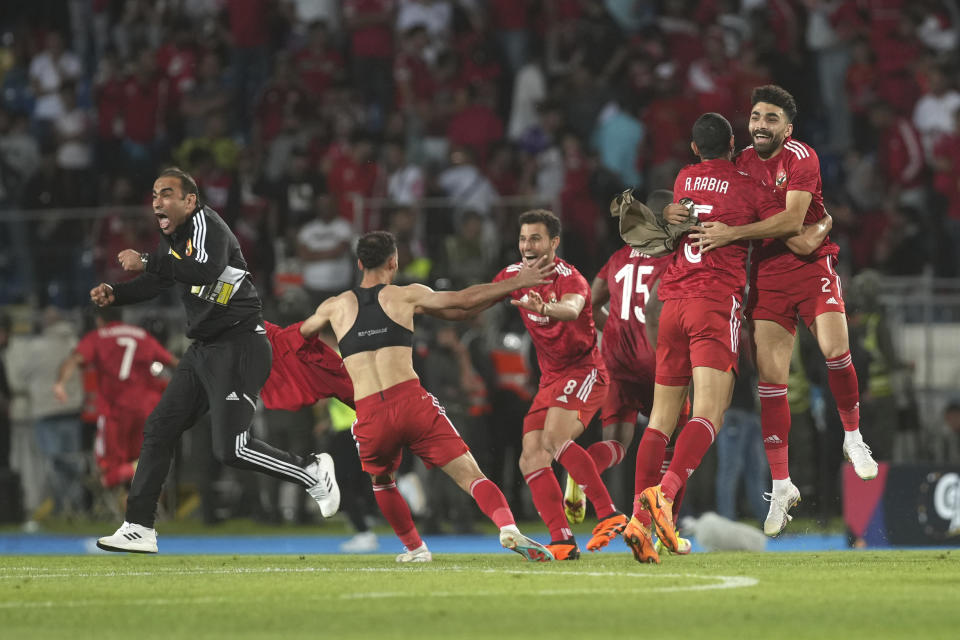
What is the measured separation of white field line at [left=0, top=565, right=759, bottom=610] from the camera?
748cm

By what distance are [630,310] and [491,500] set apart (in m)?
2.27

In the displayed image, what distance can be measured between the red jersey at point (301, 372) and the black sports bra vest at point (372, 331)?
0.99 m

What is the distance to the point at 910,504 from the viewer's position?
563 inches

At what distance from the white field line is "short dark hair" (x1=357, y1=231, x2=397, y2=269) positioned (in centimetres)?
195

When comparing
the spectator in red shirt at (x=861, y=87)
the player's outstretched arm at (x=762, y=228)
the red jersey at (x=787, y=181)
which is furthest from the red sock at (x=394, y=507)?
the spectator in red shirt at (x=861, y=87)

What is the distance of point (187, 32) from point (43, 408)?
21.7 ft


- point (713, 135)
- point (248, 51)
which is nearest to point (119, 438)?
point (248, 51)

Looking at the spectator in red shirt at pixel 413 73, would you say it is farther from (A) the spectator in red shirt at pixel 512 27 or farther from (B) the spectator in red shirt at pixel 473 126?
(A) the spectator in red shirt at pixel 512 27

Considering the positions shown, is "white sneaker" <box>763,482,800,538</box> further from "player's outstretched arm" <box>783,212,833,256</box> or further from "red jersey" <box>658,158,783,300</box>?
"player's outstretched arm" <box>783,212,833,256</box>

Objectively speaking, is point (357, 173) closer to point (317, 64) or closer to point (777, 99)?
point (317, 64)

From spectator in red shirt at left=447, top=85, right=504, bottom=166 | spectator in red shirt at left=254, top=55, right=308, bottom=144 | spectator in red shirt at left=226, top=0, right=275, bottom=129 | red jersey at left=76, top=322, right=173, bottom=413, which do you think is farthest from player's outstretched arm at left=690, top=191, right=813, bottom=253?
spectator in red shirt at left=226, top=0, right=275, bottom=129

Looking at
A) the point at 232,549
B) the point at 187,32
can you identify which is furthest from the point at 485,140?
the point at 232,549

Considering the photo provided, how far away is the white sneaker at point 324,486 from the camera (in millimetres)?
10453

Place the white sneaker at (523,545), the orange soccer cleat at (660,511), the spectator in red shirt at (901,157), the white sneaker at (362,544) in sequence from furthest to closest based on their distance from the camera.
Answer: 1. the spectator in red shirt at (901,157)
2. the white sneaker at (362,544)
3. the white sneaker at (523,545)
4. the orange soccer cleat at (660,511)
